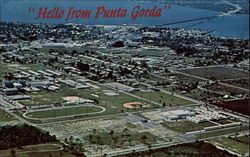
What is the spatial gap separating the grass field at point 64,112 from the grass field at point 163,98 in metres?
3.63

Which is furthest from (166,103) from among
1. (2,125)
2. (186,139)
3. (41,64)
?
(41,64)

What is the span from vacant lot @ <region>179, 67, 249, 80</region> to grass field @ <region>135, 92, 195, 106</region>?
6664mm

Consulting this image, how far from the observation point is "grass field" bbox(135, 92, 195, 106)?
21.5 metres

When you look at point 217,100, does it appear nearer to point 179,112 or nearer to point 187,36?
point 179,112

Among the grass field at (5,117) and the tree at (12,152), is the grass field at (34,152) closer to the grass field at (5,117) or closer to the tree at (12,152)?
the tree at (12,152)

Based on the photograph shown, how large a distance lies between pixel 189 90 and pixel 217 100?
2.50 metres

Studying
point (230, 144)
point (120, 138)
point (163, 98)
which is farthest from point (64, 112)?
point (230, 144)

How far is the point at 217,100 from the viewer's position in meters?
22.5

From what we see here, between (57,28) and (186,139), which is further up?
(57,28)

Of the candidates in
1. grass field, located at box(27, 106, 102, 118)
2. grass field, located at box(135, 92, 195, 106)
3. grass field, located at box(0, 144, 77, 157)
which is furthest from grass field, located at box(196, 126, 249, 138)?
grass field, located at box(0, 144, 77, 157)

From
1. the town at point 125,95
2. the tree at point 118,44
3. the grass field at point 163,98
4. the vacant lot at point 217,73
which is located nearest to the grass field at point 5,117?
the town at point 125,95

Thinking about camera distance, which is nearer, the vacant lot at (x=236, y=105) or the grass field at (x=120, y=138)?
the grass field at (x=120, y=138)

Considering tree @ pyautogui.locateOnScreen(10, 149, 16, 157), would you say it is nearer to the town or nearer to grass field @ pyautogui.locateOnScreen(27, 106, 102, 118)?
the town

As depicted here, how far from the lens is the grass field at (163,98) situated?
2153 cm
